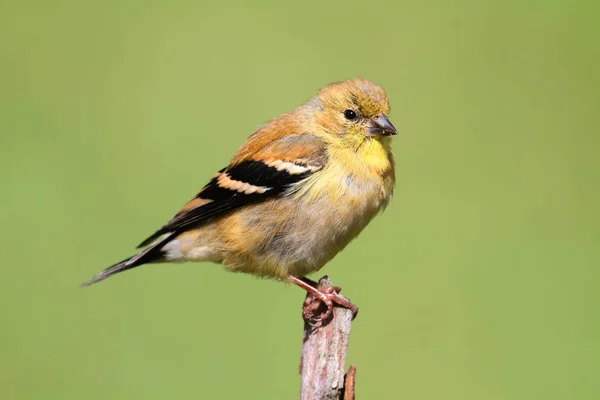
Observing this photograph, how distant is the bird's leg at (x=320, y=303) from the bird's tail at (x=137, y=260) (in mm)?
1022

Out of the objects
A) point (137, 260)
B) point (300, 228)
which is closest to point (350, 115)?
point (300, 228)

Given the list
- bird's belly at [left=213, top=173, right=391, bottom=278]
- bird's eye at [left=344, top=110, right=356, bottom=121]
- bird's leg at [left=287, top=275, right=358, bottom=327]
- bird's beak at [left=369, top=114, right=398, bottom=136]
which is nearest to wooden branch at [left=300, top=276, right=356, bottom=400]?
bird's leg at [left=287, top=275, right=358, bottom=327]

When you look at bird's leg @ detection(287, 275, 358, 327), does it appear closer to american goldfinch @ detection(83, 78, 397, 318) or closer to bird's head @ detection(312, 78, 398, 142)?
american goldfinch @ detection(83, 78, 397, 318)

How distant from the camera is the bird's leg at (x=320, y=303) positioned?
4355 mm

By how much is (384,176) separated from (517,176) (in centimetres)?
360

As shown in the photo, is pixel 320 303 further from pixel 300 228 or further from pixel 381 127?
pixel 381 127

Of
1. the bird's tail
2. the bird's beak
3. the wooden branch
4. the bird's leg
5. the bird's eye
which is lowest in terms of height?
the wooden branch

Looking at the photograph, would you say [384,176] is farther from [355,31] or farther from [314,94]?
[355,31]

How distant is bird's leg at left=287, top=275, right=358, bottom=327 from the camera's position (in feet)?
14.3

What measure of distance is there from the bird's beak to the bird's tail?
1.35 metres

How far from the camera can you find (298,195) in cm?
472

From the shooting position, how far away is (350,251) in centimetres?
732

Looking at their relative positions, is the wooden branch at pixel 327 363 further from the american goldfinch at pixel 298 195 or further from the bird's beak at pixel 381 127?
the bird's beak at pixel 381 127

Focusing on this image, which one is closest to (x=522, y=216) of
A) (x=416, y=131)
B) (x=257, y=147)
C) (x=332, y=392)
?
(x=416, y=131)
